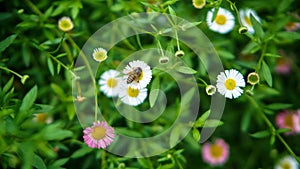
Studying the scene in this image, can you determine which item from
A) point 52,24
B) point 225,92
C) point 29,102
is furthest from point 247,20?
point 29,102

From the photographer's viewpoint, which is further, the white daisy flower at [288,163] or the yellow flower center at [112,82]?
the white daisy flower at [288,163]

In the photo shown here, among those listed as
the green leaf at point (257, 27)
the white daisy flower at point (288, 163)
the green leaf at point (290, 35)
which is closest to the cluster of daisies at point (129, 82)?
the green leaf at point (257, 27)

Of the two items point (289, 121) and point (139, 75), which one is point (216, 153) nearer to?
point (289, 121)

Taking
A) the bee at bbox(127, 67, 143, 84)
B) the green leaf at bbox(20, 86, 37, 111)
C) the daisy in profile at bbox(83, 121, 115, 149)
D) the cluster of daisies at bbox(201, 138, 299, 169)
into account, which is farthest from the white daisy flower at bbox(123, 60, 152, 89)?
the cluster of daisies at bbox(201, 138, 299, 169)

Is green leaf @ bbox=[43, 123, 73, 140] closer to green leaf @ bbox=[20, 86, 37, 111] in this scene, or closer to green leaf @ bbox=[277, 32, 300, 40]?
green leaf @ bbox=[20, 86, 37, 111]

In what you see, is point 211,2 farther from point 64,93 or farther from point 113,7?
point 64,93

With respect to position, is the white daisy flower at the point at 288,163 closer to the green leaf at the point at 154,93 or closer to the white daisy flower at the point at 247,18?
the white daisy flower at the point at 247,18
